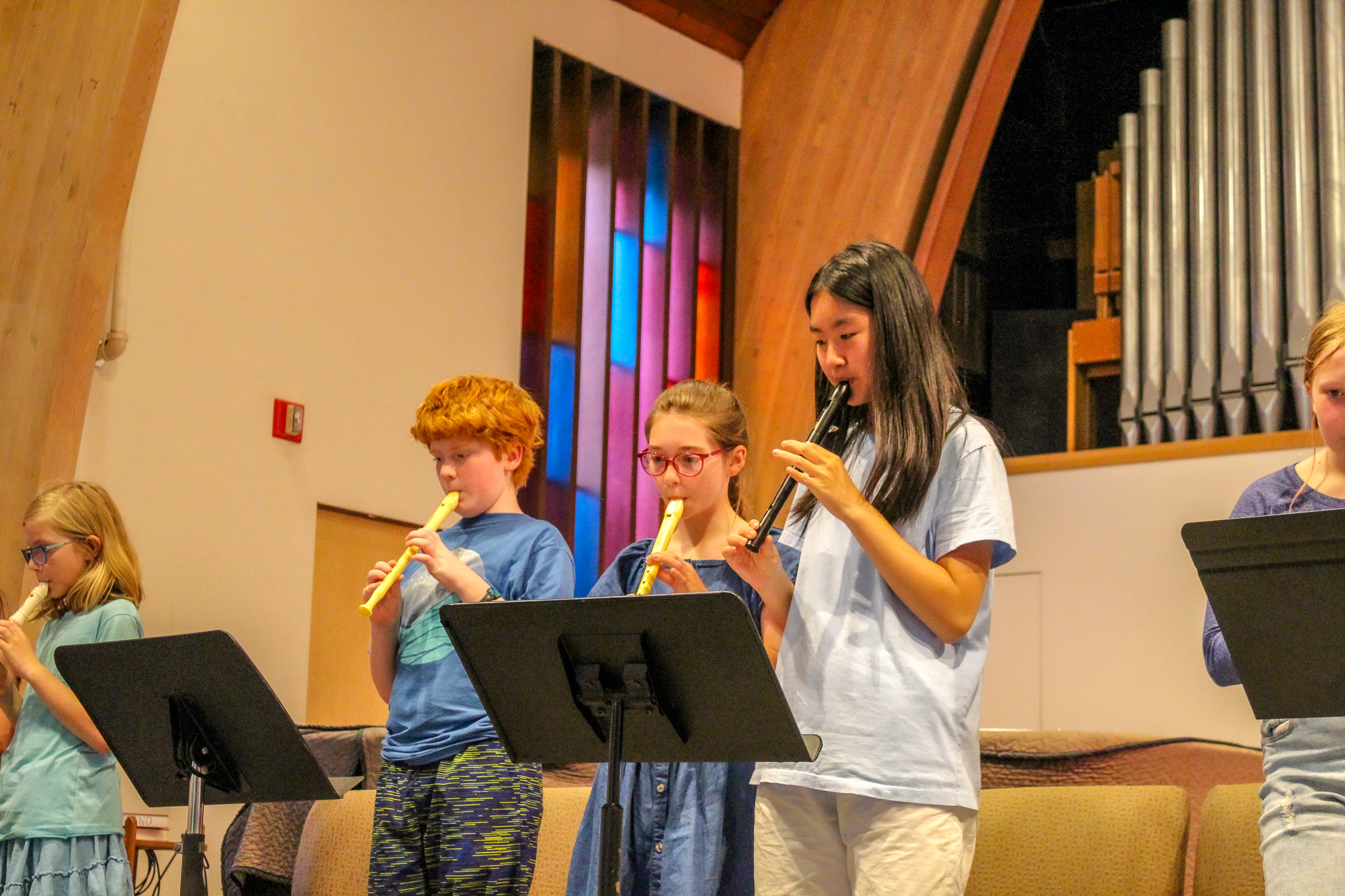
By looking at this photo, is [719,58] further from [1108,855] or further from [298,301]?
[1108,855]

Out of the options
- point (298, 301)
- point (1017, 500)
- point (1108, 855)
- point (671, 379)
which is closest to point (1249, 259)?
point (1017, 500)

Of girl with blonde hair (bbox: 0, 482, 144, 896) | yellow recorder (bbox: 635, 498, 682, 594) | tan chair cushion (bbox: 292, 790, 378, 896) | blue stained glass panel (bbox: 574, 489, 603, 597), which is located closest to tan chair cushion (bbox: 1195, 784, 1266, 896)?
yellow recorder (bbox: 635, 498, 682, 594)

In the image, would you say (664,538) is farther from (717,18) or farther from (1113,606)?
(717,18)

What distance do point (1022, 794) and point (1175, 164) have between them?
12.9 ft

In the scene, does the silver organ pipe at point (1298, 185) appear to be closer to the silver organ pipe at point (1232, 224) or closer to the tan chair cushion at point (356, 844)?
the silver organ pipe at point (1232, 224)

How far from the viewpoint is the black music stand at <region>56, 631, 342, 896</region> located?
216 centimetres

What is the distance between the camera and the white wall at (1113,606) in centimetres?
506

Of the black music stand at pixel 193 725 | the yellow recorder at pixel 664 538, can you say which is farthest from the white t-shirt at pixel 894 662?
the black music stand at pixel 193 725

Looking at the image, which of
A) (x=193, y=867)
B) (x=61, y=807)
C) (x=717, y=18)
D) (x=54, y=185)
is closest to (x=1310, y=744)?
(x=193, y=867)

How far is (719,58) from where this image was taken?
22.1ft

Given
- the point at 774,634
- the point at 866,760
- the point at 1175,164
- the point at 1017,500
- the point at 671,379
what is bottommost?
the point at 866,760

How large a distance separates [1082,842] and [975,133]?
3893 millimetres

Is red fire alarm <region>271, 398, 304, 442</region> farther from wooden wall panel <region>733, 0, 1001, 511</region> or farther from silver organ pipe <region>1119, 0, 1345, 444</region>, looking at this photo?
silver organ pipe <region>1119, 0, 1345, 444</region>

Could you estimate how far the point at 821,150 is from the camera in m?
6.18
